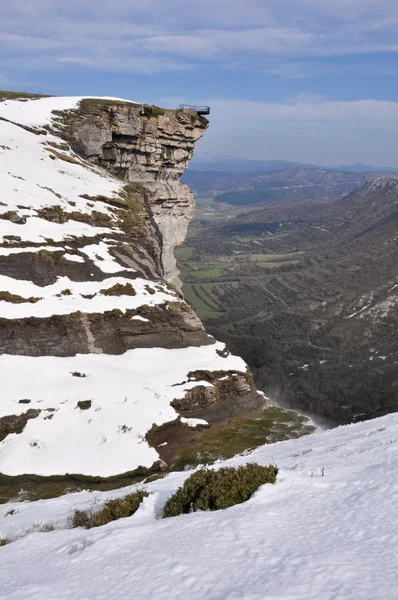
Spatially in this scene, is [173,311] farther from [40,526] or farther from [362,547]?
[362,547]

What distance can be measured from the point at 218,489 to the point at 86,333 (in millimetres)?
25840

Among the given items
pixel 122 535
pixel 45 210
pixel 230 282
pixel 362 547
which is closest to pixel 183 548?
Answer: pixel 122 535

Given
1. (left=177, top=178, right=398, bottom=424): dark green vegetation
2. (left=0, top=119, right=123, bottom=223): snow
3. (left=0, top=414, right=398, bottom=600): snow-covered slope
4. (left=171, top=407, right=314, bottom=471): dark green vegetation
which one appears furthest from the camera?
(left=177, top=178, right=398, bottom=424): dark green vegetation

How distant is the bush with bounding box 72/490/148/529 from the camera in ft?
39.7

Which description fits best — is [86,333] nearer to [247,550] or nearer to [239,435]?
[239,435]

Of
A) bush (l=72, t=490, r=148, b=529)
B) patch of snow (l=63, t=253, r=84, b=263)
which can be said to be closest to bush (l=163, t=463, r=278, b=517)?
bush (l=72, t=490, r=148, b=529)

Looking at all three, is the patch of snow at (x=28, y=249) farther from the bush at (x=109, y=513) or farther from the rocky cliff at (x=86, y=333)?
the bush at (x=109, y=513)

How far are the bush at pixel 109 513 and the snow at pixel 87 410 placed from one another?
1354cm

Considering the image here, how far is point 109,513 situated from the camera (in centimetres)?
1234

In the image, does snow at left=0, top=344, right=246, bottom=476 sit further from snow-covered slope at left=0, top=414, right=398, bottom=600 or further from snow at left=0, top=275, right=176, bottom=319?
snow-covered slope at left=0, top=414, right=398, bottom=600

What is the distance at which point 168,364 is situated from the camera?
119 feet

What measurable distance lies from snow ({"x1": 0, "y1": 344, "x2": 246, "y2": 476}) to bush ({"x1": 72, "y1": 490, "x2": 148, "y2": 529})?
13545 mm

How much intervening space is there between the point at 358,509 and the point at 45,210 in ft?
134

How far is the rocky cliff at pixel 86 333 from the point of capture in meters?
27.7
